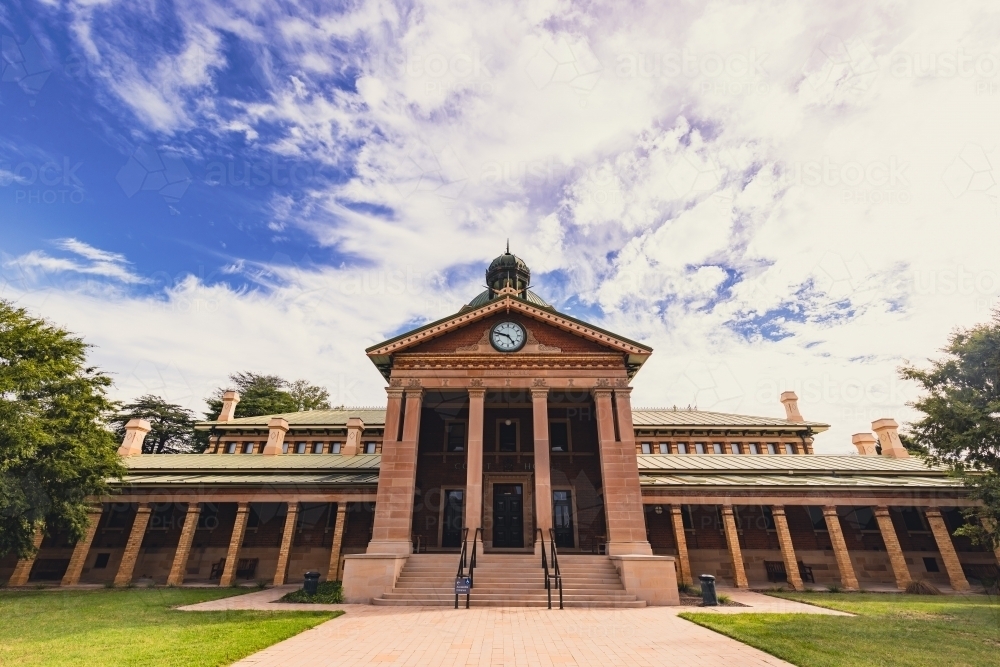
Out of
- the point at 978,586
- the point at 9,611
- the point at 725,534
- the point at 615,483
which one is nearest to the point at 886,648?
the point at 615,483

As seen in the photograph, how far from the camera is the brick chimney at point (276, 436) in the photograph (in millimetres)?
29641

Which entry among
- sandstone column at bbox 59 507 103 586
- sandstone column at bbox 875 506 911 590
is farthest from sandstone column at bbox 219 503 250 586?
sandstone column at bbox 875 506 911 590

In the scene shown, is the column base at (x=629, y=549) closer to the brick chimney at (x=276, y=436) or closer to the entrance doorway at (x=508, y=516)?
the entrance doorway at (x=508, y=516)

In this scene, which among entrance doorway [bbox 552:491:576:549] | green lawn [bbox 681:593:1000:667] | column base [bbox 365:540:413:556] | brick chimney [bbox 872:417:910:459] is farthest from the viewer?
brick chimney [bbox 872:417:910:459]

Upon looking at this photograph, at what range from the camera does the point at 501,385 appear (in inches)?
798

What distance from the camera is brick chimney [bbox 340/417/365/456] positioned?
30147mm

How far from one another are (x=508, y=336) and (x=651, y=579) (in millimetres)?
11033

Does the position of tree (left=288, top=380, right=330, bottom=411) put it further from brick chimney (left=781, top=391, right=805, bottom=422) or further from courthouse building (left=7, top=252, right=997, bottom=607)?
brick chimney (left=781, top=391, right=805, bottom=422)

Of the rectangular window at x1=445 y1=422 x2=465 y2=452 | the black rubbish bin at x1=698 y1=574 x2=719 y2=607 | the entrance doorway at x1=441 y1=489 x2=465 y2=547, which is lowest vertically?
the black rubbish bin at x1=698 y1=574 x2=719 y2=607

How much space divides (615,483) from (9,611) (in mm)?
19530

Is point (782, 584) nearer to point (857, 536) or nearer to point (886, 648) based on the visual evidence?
point (857, 536)

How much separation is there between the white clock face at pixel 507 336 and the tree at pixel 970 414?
48.6 ft

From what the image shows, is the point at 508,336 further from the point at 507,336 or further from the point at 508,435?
the point at 508,435

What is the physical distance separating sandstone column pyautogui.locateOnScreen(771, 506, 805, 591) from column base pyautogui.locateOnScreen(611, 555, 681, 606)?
8012 mm
